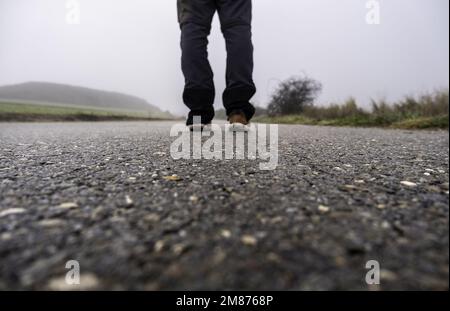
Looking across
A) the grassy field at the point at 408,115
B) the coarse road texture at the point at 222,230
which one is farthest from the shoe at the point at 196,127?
the grassy field at the point at 408,115

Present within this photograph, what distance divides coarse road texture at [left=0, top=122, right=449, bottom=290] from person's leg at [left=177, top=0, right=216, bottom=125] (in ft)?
4.02

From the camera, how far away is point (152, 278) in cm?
39

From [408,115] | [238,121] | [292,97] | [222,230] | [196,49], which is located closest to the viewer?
[222,230]

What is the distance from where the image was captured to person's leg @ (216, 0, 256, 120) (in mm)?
2004

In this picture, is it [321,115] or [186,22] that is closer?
[186,22]

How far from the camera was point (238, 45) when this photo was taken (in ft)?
6.59

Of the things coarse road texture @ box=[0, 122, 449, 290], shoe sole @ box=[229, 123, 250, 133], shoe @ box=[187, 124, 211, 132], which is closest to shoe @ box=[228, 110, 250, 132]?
shoe sole @ box=[229, 123, 250, 133]

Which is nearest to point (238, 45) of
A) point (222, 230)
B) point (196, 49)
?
point (196, 49)

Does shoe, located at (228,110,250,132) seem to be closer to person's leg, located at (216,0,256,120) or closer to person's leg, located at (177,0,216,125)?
person's leg, located at (216,0,256,120)

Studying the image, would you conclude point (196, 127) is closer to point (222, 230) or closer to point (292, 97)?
point (222, 230)

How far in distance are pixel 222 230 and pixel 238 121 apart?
1743 millimetres

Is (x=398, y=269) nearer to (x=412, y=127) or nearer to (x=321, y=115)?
(x=412, y=127)
